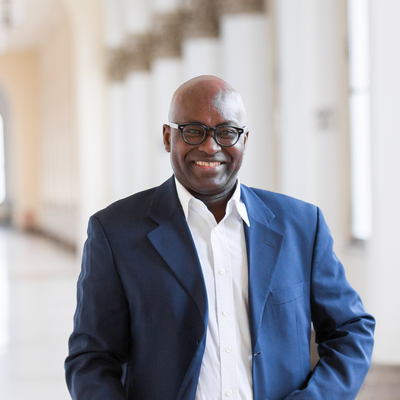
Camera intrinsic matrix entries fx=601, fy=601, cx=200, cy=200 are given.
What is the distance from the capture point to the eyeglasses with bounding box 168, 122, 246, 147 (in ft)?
6.10

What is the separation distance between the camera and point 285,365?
6.33ft

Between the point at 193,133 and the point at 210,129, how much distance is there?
6 centimetres

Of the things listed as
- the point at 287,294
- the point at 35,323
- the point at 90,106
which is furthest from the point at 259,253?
the point at 90,106

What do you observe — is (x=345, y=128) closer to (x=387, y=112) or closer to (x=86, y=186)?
(x=387, y=112)

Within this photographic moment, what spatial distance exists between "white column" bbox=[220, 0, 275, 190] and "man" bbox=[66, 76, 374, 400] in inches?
262

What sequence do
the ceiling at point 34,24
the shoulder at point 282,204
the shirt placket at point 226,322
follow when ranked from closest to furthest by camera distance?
the shirt placket at point 226,322
the shoulder at point 282,204
the ceiling at point 34,24

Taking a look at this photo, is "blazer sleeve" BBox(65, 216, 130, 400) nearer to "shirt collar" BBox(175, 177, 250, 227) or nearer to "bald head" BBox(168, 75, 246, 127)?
"shirt collar" BBox(175, 177, 250, 227)

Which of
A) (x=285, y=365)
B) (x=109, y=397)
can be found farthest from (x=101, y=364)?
(x=285, y=365)

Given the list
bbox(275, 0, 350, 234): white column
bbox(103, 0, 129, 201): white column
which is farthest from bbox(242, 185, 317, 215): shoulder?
bbox(103, 0, 129, 201): white column

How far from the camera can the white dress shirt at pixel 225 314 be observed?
6.05 feet

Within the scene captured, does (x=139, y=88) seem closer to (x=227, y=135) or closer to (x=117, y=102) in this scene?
(x=117, y=102)

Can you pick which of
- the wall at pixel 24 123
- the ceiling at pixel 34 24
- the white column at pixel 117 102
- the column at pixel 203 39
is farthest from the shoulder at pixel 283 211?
the wall at pixel 24 123

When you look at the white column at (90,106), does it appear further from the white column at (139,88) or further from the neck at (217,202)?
the neck at (217,202)

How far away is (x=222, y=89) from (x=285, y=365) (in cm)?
90
